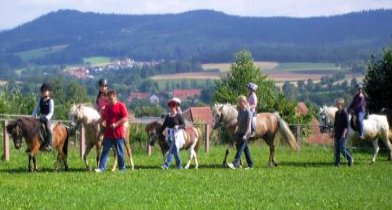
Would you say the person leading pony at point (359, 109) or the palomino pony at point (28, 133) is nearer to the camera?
the palomino pony at point (28, 133)

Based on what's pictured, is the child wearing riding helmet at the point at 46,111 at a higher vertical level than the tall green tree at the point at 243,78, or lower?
higher

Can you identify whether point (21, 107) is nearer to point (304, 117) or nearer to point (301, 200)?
point (304, 117)

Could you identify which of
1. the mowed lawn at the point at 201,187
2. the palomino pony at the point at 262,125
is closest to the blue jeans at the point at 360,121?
the mowed lawn at the point at 201,187

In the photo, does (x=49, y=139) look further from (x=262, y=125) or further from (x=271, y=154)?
(x=271, y=154)

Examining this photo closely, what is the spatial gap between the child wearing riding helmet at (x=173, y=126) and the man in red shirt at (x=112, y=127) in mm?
1783

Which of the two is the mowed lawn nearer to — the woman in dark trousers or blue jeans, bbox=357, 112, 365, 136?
the woman in dark trousers

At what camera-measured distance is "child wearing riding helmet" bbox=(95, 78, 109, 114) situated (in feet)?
64.1

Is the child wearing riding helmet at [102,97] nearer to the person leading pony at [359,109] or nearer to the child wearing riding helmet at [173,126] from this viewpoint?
the child wearing riding helmet at [173,126]

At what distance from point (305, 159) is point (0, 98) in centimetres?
4735

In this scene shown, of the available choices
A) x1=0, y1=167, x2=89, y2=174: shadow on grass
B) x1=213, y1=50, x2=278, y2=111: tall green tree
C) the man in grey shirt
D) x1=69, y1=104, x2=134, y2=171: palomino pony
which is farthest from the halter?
x1=213, y1=50, x2=278, y2=111: tall green tree

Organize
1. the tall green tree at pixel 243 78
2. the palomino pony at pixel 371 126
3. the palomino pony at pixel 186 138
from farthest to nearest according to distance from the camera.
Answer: the tall green tree at pixel 243 78 < the palomino pony at pixel 371 126 < the palomino pony at pixel 186 138

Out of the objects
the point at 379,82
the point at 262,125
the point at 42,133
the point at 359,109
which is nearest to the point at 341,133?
the point at 359,109

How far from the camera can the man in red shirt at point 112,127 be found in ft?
62.3

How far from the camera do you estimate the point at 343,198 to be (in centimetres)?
1441
